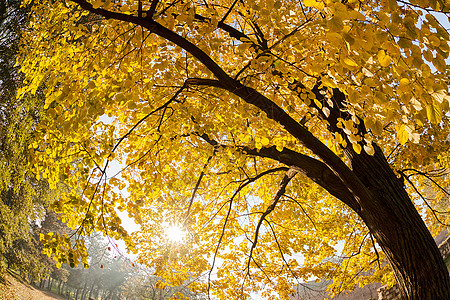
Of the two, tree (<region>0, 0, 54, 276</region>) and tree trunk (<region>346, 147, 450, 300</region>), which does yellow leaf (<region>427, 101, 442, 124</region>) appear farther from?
tree (<region>0, 0, 54, 276</region>)

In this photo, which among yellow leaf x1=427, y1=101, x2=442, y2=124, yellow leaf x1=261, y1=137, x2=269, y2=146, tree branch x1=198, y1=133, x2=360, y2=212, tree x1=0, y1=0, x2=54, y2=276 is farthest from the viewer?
tree x1=0, y1=0, x2=54, y2=276

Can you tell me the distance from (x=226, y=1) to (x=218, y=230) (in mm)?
4453

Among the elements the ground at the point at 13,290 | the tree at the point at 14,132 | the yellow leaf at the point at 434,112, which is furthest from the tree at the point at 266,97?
the ground at the point at 13,290

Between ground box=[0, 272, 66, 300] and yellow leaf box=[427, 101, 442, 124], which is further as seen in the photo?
ground box=[0, 272, 66, 300]

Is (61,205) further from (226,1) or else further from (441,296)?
(226,1)

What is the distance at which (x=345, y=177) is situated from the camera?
104 inches

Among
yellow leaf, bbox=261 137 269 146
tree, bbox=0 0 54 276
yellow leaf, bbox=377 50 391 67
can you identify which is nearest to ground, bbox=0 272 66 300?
tree, bbox=0 0 54 276

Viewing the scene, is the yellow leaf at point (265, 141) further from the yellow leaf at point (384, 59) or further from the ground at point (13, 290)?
the ground at point (13, 290)

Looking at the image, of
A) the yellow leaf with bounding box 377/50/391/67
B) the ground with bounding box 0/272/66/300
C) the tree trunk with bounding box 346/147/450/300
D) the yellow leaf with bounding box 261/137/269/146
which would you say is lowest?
the ground with bounding box 0/272/66/300

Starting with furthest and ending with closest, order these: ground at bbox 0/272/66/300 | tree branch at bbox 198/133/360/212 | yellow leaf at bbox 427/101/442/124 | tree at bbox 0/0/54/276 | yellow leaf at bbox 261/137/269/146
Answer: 1. ground at bbox 0/272/66/300
2. tree at bbox 0/0/54/276
3. tree branch at bbox 198/133/360/212
4. yellow leaf at bbox 261/137/269/146
5. yellow leaf at bbox 427/101/442/124

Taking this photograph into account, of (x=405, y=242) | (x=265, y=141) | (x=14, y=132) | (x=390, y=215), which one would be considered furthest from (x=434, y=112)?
(x=14, y=132)

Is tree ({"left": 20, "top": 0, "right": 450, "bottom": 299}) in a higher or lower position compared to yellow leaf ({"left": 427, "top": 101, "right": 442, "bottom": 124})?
higher

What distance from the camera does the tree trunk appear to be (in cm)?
249

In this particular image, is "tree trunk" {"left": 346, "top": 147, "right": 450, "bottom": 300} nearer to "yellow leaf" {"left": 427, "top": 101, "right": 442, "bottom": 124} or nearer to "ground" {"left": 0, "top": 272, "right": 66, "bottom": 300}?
"yellow leaf" {"left": 427, "top": 101, "right": 442, "bottom": 124}
